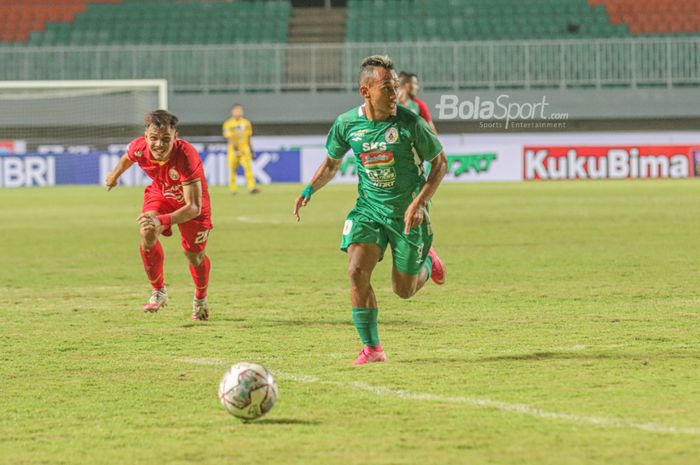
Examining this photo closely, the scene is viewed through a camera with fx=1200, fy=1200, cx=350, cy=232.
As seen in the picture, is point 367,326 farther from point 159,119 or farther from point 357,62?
point 357,62

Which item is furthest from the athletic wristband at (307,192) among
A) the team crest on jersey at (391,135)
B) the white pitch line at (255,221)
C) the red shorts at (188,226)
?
the white pitch line at (255,221)

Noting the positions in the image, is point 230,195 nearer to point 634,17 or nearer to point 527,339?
point 634,17

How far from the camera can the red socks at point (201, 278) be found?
9.70 m

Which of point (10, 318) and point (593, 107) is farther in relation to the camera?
point (593, 107)

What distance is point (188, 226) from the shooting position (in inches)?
382

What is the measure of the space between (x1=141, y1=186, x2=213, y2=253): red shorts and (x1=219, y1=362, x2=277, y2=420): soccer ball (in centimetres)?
406

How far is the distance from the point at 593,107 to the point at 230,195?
13073 millimetres

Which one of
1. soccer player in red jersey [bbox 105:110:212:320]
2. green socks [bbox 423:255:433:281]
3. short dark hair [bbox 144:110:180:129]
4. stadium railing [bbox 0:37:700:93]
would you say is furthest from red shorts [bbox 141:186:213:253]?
stadium railing [bbox 0:37:700:93]

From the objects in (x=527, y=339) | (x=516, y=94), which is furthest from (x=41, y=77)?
(x=527, y=339)

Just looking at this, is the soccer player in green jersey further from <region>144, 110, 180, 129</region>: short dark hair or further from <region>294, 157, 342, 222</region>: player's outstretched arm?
<region>144, 110, 180, 129</region>: short dark hair

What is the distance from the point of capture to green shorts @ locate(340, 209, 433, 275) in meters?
7.46

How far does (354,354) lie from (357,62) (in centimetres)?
3126

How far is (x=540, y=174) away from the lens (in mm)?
37156

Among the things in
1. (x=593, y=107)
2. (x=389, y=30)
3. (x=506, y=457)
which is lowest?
(x=506, y=457)
